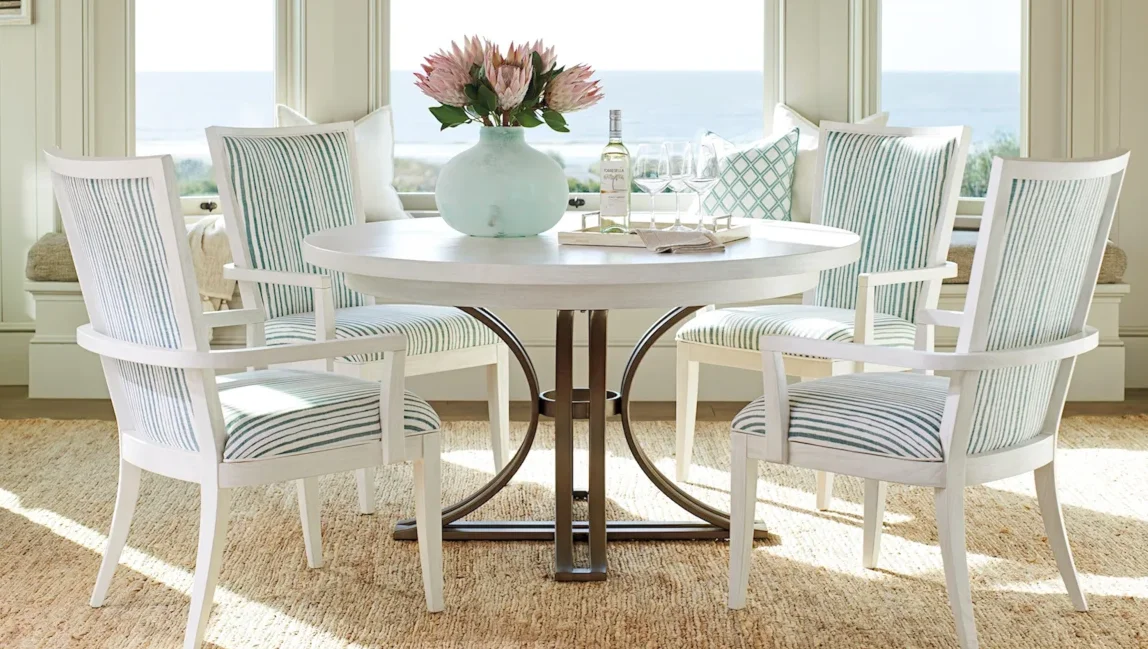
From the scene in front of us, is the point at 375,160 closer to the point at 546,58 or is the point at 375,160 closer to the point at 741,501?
the point at 546,58

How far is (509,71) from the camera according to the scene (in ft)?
8.00

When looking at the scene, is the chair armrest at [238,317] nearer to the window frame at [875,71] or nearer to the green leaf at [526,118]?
the green leaf at [526,118]

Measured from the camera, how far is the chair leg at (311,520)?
8.81 feet

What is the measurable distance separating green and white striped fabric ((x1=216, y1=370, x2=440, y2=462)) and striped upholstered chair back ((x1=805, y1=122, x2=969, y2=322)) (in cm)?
151

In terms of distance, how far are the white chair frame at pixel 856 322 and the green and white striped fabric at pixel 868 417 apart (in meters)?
0.53

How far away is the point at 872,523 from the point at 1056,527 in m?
0.44

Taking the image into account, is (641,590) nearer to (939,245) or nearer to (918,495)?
(918,495)

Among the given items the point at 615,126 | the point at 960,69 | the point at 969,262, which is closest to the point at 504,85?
the point at 615,126

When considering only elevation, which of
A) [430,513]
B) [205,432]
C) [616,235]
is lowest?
[430,513]

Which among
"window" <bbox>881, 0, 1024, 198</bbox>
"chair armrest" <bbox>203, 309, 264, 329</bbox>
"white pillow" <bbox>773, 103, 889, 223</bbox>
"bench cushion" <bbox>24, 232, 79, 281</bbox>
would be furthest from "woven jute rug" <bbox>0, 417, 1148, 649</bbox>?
"window" <bbox>881, 0, 1024, 198</bbox>

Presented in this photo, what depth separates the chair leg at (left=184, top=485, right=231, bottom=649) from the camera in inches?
82.9

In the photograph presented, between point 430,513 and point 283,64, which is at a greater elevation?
point 283,64

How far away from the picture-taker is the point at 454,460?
3.66m

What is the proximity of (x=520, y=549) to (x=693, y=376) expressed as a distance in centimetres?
79
